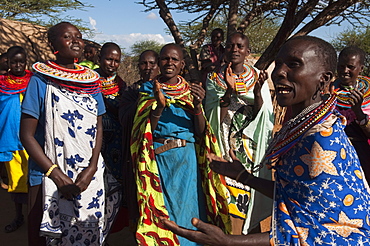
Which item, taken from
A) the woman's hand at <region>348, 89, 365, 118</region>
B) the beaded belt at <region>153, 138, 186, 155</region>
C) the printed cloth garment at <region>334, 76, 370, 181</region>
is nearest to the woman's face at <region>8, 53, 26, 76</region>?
the beaded belt at <region>153, 138, 186, 155</region>

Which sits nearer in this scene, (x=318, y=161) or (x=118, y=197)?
(x=318, y=161)

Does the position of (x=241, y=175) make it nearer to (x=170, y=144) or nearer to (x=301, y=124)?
(x=301, y=124)

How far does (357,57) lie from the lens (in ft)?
12.0

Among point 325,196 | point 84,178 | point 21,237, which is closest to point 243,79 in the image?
point 84,178

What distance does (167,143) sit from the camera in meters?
3.23

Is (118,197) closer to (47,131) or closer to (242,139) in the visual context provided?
(47,131)

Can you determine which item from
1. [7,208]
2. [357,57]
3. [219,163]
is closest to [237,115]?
[357,57]

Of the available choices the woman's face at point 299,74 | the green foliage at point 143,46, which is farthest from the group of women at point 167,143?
the green foliage at point 143,46

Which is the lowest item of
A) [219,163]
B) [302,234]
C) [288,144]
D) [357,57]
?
[302,234]

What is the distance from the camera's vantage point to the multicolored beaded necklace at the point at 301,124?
175cm

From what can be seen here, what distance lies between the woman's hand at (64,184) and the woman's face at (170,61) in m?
1.21

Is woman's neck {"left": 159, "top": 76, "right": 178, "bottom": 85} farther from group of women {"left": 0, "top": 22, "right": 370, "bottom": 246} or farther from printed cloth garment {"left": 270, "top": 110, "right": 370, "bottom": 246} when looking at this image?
printed cloth garment {"left": 270, "top": 110, "right": 370, "bottom": 246}

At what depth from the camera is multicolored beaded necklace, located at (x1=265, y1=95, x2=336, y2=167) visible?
68.7 inches

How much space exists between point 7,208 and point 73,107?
329cm
